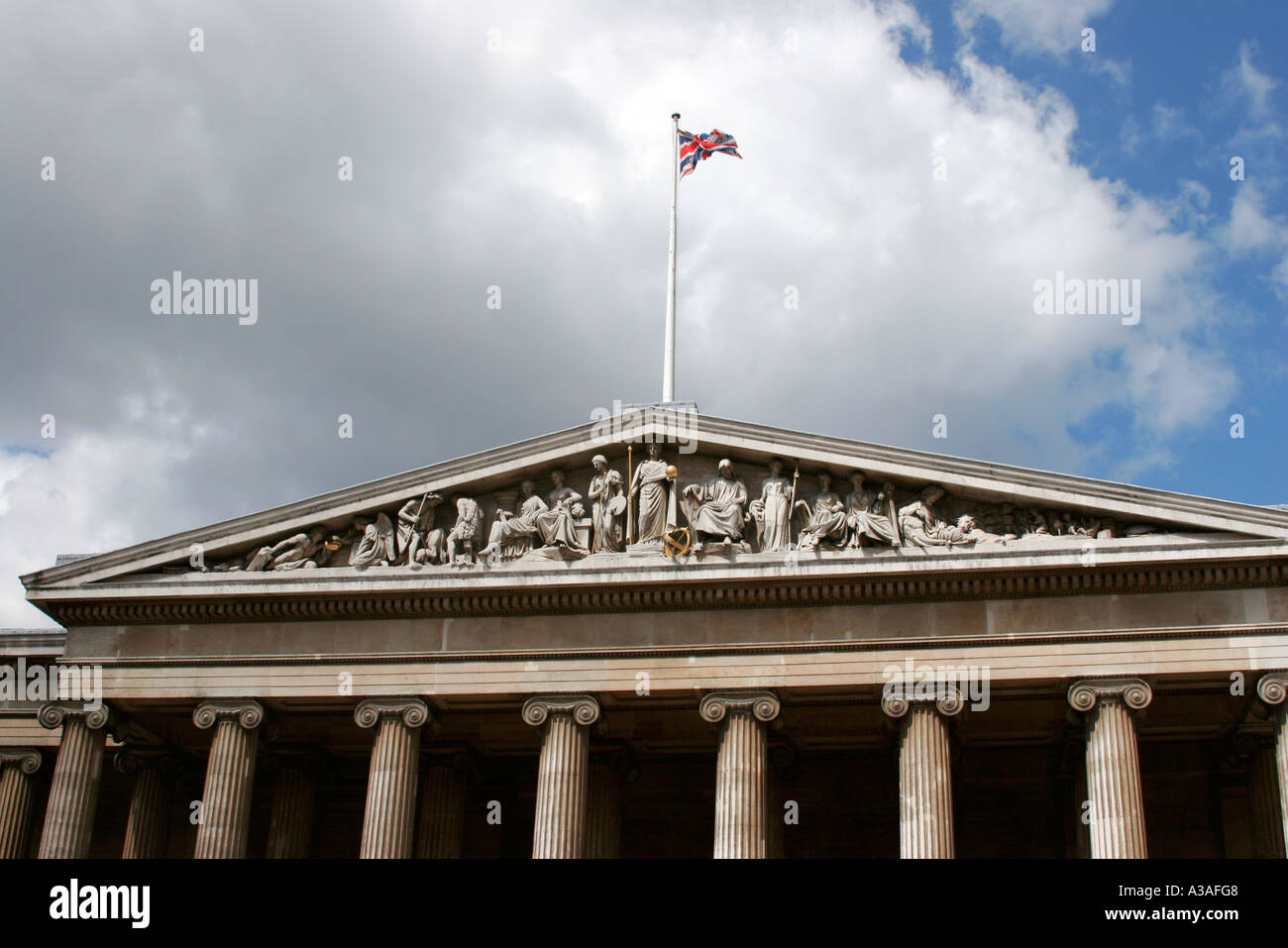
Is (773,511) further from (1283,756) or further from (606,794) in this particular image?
(1283,756)

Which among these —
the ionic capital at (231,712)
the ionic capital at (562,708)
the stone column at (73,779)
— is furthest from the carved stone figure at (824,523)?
the stone column at (73,779)

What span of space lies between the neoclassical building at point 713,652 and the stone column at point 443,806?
6cm

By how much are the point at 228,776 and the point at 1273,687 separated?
64.4ft

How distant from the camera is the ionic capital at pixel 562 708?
31219 millimetres

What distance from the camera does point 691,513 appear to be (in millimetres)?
31812

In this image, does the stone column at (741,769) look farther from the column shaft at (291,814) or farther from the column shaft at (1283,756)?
the column shaft at (291,814)

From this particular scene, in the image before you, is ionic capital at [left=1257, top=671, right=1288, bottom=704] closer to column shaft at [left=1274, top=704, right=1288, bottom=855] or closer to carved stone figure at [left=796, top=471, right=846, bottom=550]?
column shaft at [left=1274, top=704, right=1288, bottom=855]

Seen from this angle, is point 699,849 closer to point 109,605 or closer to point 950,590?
point 950,590

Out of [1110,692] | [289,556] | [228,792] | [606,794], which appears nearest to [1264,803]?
[1110,692]

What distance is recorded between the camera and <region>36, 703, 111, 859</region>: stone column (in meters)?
32.1

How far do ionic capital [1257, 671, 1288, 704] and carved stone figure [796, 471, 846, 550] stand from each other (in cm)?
789

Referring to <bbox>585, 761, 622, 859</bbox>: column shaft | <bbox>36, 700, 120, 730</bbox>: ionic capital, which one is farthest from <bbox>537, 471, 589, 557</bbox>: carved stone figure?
<bbox>36, 700, 120, 730</bbox>: ionic capital

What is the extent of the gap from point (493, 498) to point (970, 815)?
40.2ft

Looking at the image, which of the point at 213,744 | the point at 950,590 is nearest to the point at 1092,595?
the point at 950,590
